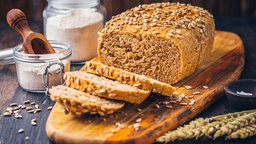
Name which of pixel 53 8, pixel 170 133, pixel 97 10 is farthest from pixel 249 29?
pixel 170 133

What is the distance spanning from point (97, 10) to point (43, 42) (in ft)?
2.23

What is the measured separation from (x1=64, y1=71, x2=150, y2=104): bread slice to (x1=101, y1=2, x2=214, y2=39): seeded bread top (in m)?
0.52

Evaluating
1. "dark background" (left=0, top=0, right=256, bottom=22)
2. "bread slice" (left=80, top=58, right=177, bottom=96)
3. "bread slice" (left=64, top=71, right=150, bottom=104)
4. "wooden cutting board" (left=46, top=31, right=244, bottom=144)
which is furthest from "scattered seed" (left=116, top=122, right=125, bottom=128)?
"dark background" (left=0, top=0, right=256, bottom=22)

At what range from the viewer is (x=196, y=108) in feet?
10.0

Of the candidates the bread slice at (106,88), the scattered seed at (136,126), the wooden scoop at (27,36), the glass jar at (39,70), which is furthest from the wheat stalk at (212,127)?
the wooden scoop at (27,36)

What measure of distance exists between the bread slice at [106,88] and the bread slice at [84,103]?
0.04m

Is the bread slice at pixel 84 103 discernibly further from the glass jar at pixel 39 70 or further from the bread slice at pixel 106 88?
the glass jar at pixel 39 70

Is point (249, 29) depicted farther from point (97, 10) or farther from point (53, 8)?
point (53, 8)

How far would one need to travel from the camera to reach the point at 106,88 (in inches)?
112

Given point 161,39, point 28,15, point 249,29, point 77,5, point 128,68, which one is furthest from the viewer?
point 28,15

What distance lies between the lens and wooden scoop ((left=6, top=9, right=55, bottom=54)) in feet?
11.2

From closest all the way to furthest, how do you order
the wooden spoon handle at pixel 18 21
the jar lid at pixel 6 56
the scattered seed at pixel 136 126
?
the scattered seed at pixel 136 126 → the wooden spoon handle at pixel 18 21 → the jar lid at pixel 6 56

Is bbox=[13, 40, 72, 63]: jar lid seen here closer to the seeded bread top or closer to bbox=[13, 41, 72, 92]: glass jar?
bbox=[13, 41, 72, 92]: glass jar

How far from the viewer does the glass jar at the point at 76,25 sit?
3.86 meters
